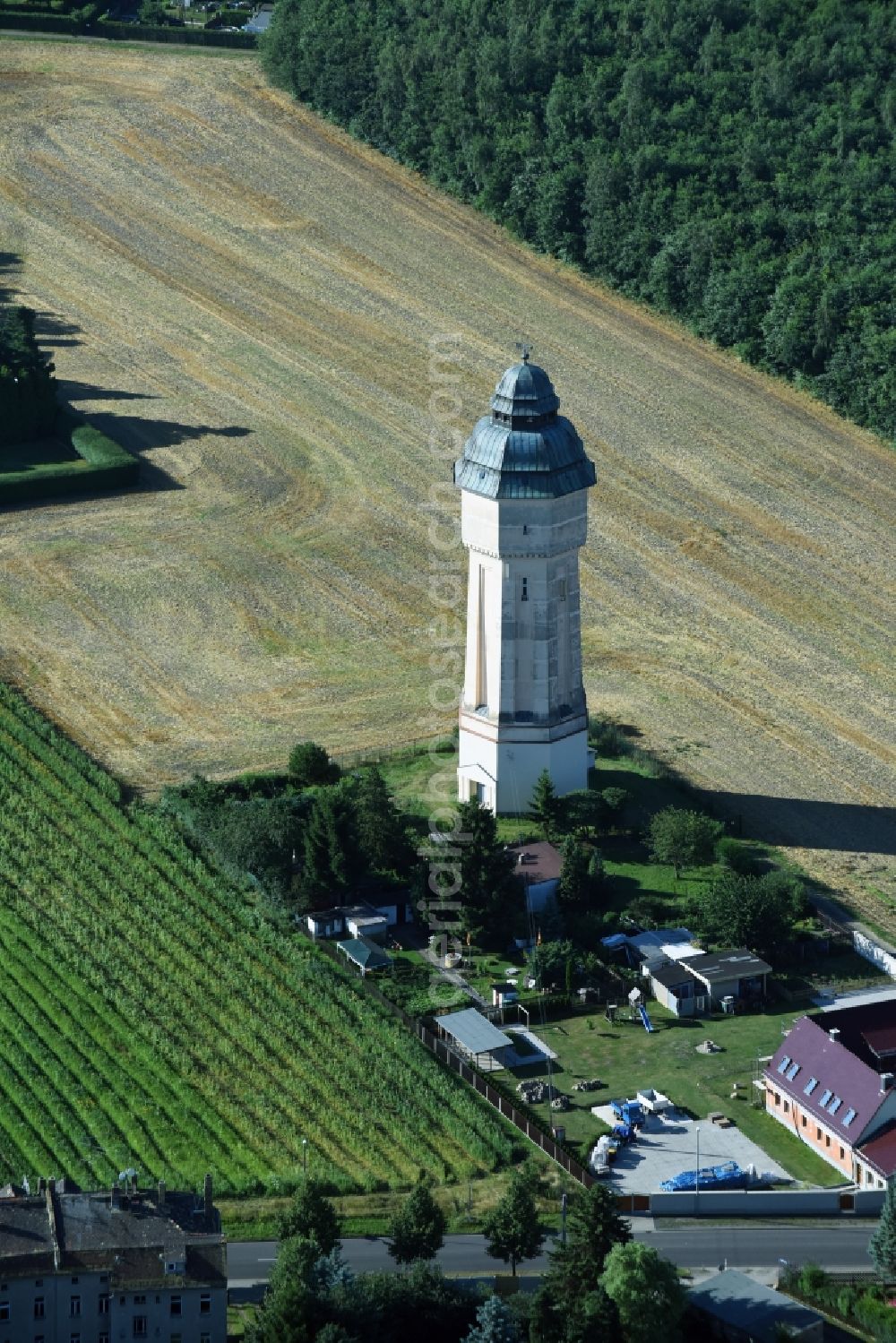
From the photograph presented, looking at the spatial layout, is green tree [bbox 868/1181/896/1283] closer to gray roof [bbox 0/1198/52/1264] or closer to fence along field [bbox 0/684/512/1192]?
fence along field [bbox 0/684/512/1192]

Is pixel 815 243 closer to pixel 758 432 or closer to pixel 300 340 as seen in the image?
pixel 758 432

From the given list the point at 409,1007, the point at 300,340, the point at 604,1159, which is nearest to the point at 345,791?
the point at 409,1007

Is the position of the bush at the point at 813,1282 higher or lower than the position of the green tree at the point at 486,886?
lower

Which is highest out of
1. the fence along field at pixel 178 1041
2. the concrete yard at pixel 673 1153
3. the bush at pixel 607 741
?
the bush at pixel 607 741

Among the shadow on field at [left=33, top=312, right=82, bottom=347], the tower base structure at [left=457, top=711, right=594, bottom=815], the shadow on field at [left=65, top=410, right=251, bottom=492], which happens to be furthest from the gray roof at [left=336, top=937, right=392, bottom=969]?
the shadow on field at [left=33, top=312, right=82, bottom=347]

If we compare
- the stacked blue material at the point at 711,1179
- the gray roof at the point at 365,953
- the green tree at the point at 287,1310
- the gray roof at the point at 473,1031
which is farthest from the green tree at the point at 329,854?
the green tree at the point at 287,1310

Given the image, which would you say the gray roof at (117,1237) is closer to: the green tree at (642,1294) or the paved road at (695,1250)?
the paved road at (695,1250)
